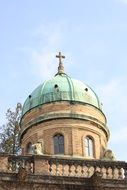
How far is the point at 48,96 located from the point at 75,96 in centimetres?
125

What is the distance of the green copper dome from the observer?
24844 millimetres

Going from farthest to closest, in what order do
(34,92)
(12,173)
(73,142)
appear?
(34,92) < (73,142) < (12,173)

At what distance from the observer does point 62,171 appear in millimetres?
18844

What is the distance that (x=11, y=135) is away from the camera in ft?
99.7

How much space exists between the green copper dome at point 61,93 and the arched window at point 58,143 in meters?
1.71

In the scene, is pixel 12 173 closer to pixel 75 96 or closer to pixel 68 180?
pixel 68 180

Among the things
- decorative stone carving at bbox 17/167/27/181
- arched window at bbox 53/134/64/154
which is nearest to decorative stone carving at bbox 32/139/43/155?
arched window at bbox 53/134/64/154

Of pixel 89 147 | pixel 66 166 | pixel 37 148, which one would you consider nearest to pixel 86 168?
pixel 66 166

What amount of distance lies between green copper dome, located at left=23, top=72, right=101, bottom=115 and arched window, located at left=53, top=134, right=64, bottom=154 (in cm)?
171

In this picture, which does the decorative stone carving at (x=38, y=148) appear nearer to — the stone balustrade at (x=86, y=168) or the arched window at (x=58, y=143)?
the arched window at (x=58, y=143)

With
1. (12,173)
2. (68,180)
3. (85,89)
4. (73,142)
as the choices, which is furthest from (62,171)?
(85,89)

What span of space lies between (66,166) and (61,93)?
20.9 ft

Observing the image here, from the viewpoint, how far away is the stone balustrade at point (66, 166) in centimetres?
1859

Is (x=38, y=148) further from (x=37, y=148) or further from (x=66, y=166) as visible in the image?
(x=66, y=166)
